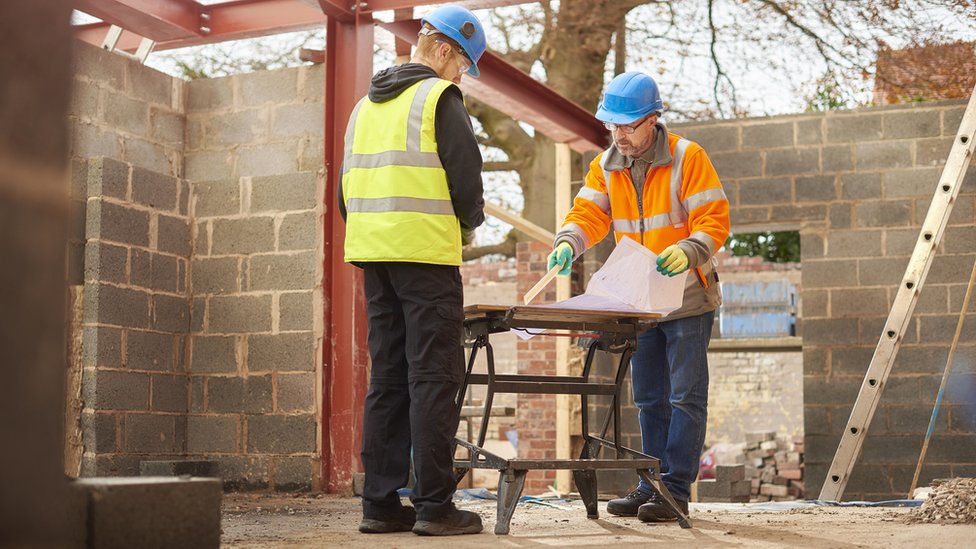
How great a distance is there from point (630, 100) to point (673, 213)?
49cm

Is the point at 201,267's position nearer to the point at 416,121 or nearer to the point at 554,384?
the point at 554,384

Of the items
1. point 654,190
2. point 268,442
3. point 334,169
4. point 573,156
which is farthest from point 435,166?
point 573,156

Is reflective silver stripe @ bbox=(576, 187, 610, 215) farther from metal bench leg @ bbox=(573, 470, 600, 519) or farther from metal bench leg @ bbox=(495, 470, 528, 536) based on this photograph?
metal bench leg @ bbox=(495, 470, 528, 536)

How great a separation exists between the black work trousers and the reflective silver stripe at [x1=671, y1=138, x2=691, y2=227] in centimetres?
111

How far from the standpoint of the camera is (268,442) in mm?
6449

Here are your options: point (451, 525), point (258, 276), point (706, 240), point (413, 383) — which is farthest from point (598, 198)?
point (258, 276)

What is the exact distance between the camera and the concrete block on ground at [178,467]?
598 cm

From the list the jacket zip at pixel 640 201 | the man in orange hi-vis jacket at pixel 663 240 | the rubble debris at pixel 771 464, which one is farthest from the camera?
the rubble debris at pixel 771 464

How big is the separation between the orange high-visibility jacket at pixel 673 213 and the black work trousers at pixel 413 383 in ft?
3.30

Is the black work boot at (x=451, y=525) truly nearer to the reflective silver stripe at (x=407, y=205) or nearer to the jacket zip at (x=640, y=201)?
the reflective silver stripe at (x=407, y=205)

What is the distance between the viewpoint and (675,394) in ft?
14.4

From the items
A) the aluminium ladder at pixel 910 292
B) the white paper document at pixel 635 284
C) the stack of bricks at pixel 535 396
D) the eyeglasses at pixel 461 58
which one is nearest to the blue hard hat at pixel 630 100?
the white paper document at pixel 635 284

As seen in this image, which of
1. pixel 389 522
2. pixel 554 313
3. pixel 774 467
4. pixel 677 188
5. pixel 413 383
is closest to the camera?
pixel 413 383

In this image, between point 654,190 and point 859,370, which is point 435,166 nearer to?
point 654,190
